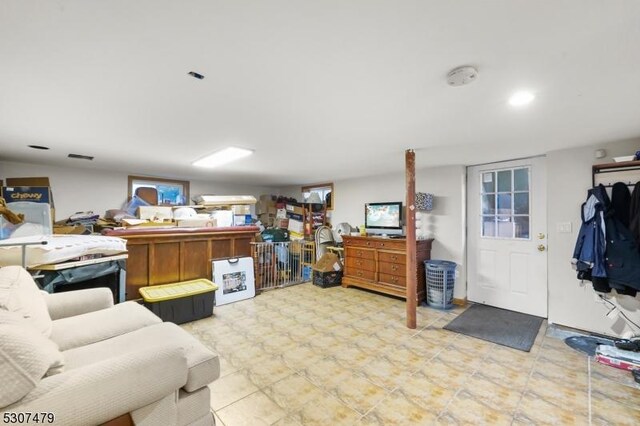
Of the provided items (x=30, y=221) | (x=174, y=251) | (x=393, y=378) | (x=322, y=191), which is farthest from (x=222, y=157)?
(x=393, y=378)

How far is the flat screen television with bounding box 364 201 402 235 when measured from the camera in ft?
15.0

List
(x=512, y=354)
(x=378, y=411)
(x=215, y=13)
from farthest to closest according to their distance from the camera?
(x=512, y=354) < (x=378, y=411) < (x=215, y=13)

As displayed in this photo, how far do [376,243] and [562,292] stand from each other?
7.61 ft

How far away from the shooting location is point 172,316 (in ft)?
10.1

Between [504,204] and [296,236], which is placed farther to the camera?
[296,236]

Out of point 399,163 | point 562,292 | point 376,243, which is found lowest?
point 562,292

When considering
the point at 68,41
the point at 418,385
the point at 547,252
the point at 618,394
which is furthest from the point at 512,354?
the point at 68,41

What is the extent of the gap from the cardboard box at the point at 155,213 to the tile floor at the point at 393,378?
6.48ft

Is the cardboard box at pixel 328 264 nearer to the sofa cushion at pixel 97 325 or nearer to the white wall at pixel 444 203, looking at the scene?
the white wall at pixel 444 203

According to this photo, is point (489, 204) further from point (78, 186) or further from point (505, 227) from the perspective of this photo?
point (78, 186)

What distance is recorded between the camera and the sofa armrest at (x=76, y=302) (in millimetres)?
1984

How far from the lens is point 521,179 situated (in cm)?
359

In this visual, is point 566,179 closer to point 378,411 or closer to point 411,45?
point 411,45

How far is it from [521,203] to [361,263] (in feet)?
8.04
